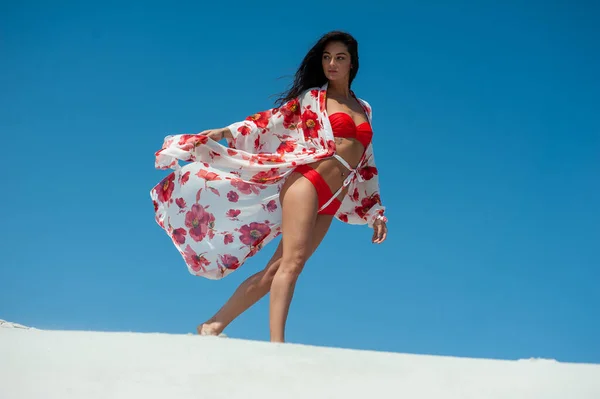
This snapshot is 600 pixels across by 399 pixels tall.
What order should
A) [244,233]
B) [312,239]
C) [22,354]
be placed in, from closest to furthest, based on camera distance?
[22,354]
[312,239]
[244,233]

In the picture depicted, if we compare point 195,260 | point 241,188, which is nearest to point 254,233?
point 241,188

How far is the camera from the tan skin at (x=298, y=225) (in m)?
3.83

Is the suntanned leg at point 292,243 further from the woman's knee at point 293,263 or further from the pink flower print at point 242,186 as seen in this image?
the pink flower print at point 242,186

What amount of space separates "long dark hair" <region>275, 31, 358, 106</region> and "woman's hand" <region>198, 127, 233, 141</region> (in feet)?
1.32

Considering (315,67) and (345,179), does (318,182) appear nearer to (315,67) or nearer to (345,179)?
(345,179)

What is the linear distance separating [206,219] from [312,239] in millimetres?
784

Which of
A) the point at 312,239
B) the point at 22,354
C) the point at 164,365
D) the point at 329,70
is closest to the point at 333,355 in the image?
the point at 164,365

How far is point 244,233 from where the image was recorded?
452cm

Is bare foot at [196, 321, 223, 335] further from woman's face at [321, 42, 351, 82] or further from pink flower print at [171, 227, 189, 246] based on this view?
woman's face at [321, 42, 351, 82]

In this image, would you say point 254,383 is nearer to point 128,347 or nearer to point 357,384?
point 357,384

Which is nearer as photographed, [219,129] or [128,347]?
[128,347]

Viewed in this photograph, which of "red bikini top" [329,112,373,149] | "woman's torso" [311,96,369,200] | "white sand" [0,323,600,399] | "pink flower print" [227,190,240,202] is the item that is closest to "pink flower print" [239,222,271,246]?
"pink flower print" [227,190,240,202]

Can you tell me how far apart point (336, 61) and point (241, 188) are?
0.96 meters

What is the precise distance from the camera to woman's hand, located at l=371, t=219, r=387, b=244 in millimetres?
4562
